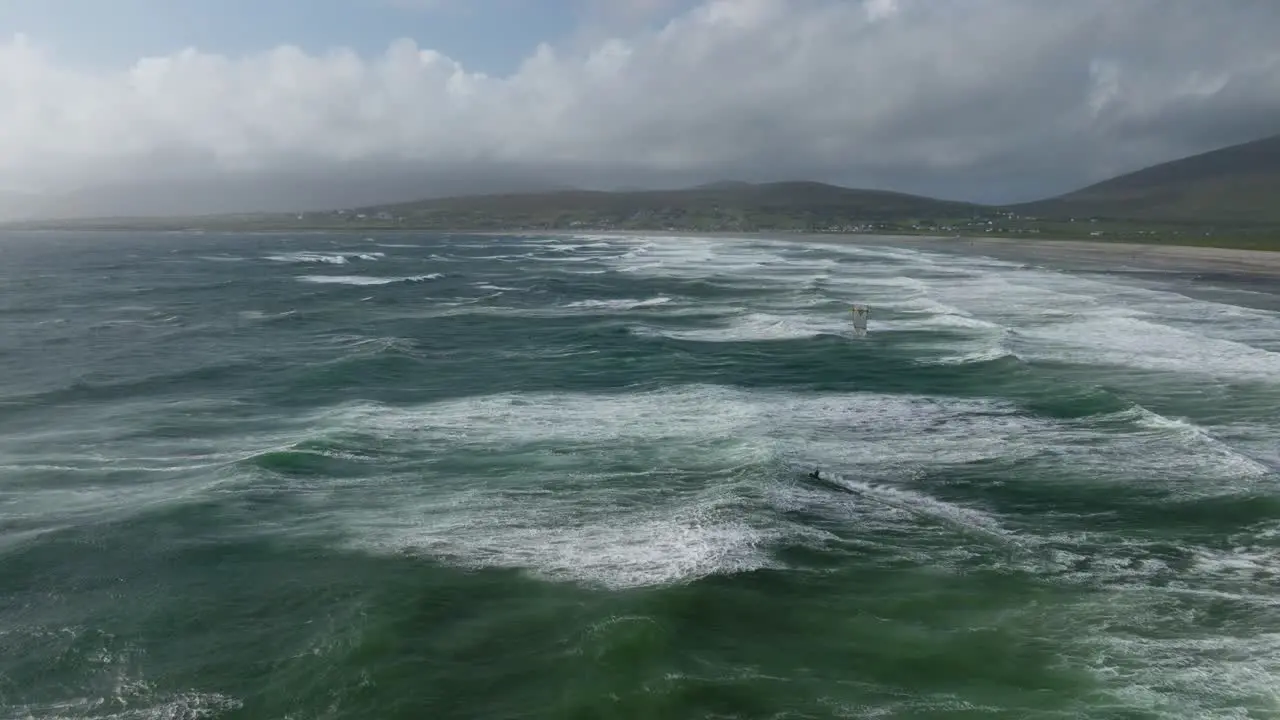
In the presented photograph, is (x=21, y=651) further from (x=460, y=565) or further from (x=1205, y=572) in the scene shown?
(x=1205, y=572)

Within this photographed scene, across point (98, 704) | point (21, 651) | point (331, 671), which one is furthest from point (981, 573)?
point (21, 651)

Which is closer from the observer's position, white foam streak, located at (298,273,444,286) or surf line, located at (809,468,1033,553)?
surf line, located at (809,468,1033,553)

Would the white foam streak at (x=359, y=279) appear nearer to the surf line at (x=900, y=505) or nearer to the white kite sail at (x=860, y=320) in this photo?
the white kite sail at (x=860, y=320)

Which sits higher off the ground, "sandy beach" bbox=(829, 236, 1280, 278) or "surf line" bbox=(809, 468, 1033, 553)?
"sandy beach" bbox=(829, 236, 1280, 278)

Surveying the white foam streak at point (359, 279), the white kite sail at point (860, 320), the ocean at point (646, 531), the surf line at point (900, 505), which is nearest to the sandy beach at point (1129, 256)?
the white kite sail at point (860, 320)

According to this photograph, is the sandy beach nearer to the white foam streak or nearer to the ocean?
the ocean

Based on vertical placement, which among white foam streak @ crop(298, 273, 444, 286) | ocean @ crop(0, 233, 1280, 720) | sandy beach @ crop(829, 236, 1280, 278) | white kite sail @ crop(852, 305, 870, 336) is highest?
sandy beach @ crop(829, 236, 1280, 278)

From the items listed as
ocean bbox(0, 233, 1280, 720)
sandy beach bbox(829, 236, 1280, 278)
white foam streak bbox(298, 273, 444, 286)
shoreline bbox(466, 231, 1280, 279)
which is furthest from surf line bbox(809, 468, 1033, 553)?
sandy beach bbox(829, 236, 1280, 278)

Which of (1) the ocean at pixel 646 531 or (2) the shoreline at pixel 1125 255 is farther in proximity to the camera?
(2) the shoreline at pixel 1125 255

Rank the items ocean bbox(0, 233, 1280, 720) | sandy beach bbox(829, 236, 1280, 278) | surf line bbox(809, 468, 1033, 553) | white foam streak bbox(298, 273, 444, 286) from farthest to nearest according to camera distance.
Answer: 1. sandy beach bbox(829, 236, 1280, 278)
2. white foam streak bbox(298, 273, 444, 286)
3. surf line bbox(809, 468, 1033, 553)
4. ocean bbox(0, 233, 1280, 720)
